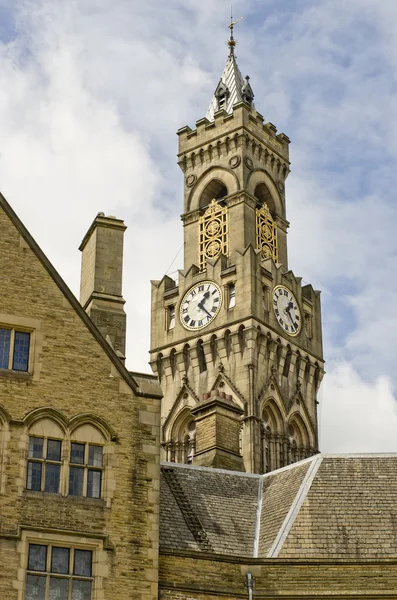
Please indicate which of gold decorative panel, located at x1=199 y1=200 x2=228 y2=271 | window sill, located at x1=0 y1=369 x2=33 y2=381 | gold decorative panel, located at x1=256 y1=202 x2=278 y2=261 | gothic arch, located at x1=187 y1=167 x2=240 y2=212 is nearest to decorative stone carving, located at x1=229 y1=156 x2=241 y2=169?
gothic arch, located at x1=187 y1=167 x2=240 y2=212

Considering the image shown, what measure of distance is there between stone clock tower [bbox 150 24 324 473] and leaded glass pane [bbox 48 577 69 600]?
1872 inches

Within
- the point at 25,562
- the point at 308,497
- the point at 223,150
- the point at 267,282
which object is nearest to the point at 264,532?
the point at 308,497

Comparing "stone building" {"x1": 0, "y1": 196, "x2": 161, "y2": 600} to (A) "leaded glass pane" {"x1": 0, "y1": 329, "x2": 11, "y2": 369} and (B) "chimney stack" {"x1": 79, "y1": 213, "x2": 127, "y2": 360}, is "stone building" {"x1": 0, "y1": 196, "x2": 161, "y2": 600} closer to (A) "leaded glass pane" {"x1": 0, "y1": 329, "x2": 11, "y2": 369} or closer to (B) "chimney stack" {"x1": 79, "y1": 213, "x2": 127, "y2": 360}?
(A) "leaded glass pane" {"x1": 0, "y1": 329, "x2": 11, "y2": 369}

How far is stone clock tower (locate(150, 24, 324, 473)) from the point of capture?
80750 millimetres

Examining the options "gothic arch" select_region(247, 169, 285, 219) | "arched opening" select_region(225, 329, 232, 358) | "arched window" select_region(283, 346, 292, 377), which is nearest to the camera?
"arched opening" select_region(225, 329, 232, 358)

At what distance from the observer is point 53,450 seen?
28297 millimetres

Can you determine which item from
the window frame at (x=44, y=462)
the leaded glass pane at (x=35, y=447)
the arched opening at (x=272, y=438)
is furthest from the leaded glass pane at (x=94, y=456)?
the arched opening at (x=272, y=438)

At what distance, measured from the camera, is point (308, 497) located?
31703 millimetres

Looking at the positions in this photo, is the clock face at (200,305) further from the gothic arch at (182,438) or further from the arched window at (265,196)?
the arched window at (265,196)

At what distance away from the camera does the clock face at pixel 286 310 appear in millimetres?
85188

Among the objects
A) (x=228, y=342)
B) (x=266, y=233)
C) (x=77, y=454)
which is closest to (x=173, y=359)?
(x=228, y=342)

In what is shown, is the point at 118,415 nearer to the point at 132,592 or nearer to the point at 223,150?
the point at 132,592

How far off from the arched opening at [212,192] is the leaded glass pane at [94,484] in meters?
64.8

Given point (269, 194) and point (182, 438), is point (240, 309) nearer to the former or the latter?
point (182, 438)
